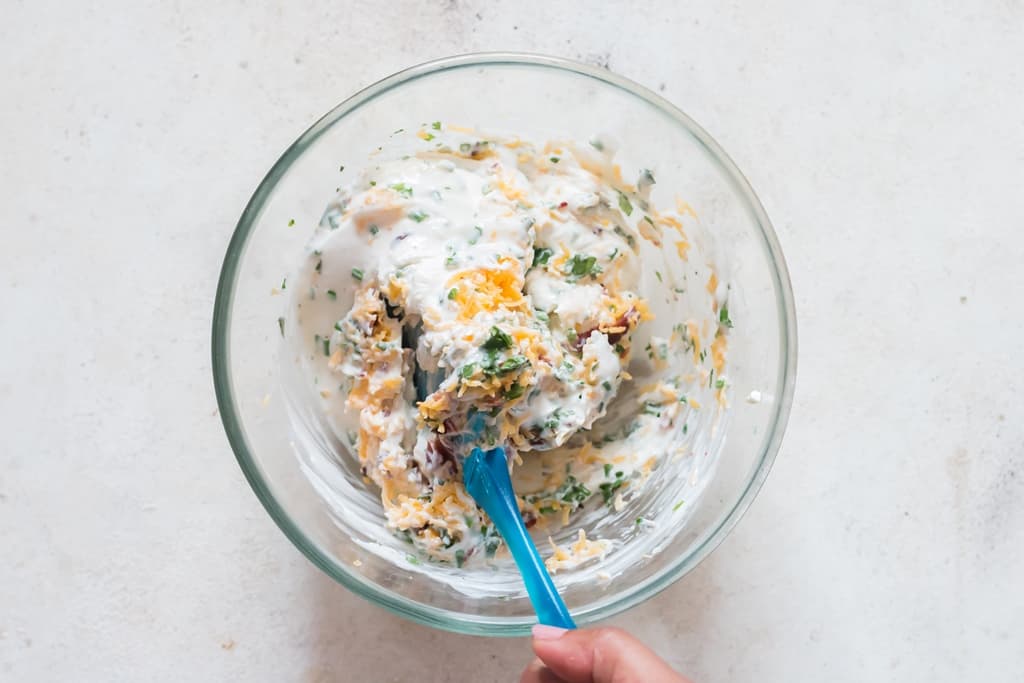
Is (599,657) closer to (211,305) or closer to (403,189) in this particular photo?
(403,189)

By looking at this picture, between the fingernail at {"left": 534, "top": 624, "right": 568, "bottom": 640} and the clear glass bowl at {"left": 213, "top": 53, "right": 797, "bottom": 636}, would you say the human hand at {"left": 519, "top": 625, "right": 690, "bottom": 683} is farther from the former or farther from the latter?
the clear glass bowl at {"left": 213, "top": 53, "right": 797, "bottom": 636}

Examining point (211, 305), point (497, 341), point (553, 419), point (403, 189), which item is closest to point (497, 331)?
point (497, 341)

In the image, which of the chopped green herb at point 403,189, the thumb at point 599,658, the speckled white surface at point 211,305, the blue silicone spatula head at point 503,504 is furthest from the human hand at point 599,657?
the chopped green herb at point 403,189

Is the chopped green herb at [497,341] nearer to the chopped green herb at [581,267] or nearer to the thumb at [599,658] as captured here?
the chopped green herb at [581,267]

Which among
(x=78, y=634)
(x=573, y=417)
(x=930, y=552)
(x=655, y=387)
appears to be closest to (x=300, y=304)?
(x=573, y=417)

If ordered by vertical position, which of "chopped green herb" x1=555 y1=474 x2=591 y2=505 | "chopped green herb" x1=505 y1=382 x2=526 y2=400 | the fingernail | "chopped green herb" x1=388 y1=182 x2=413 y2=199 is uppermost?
"chopped green herb" x1=388 y1=182 x2=413 y2=199

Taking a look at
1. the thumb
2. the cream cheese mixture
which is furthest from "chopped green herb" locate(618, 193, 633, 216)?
the thumb

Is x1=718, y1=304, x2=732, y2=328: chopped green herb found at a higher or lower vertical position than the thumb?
higher

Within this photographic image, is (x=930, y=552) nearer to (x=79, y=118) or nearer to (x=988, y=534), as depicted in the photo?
(x=988, y=534)
